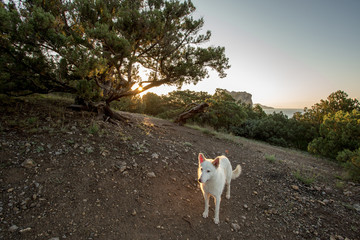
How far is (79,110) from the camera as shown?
7.40m

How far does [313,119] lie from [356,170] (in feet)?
93.4

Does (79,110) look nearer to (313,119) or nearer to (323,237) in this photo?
(323,237)

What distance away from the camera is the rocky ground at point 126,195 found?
2.72 m

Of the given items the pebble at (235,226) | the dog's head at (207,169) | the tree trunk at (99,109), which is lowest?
the pebble at (235,226)

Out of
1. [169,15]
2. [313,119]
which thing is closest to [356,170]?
[169,15]

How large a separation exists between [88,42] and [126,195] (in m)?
4.71

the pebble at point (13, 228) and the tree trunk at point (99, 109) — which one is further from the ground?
the tree trunk at point (99, 109)

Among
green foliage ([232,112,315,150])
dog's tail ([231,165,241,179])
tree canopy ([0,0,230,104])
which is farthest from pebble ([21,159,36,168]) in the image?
green foliage ([232,112,315,150])

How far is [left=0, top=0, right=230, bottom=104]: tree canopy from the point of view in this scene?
4184 millimetres

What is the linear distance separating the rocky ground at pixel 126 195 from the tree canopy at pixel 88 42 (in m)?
1.62

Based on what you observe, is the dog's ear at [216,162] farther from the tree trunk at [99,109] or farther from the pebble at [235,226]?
the tree trunk at [99,109]

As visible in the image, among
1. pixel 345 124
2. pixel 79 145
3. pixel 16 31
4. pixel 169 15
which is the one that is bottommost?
pixel 79 145

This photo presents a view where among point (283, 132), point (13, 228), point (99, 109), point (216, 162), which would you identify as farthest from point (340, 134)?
point (13, 228)

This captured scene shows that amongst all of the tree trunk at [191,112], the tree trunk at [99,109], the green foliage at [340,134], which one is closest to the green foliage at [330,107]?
the green foliage at [340,134]
